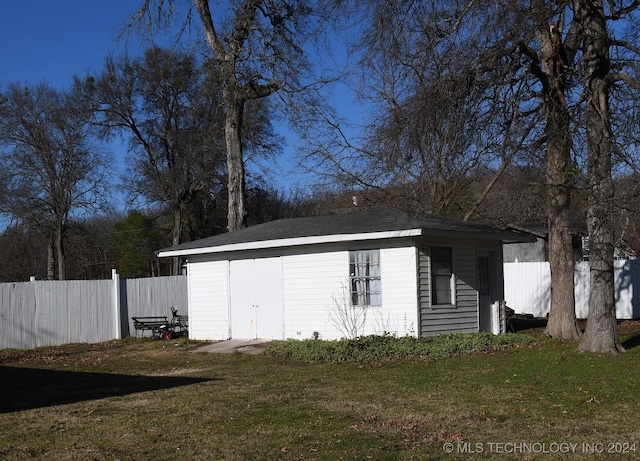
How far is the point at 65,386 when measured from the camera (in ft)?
41.0

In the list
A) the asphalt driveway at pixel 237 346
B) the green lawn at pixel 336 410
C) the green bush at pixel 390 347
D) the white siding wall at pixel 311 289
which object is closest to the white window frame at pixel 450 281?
the green bush at pixel 390 347

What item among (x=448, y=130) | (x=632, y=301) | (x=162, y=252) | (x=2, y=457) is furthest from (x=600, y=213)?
(x=632, y=301)

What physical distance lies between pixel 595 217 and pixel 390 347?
483 cm

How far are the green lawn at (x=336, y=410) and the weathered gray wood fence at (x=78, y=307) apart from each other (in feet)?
19.2

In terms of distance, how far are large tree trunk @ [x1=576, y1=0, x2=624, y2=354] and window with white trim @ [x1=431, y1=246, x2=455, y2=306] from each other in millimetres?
3806

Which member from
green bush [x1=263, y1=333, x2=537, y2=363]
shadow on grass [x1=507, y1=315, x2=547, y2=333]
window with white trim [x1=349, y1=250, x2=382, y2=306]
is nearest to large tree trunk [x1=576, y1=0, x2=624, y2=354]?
green bush [x1=263, y1=333, x2=537, y2=363]

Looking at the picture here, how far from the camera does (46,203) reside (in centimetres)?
3838

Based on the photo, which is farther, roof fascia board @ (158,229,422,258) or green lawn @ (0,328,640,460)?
roof fascia board @ (158,229,422,258)

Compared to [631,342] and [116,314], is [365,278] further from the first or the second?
[116,314]

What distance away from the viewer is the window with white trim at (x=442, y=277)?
1644 centimetres

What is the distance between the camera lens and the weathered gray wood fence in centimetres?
2017

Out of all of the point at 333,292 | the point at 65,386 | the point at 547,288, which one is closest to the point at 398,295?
the point at 333,292

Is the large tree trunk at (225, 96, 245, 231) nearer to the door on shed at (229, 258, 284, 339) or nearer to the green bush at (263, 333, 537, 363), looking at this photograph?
the door on shed at (229, 258, 284, 339)

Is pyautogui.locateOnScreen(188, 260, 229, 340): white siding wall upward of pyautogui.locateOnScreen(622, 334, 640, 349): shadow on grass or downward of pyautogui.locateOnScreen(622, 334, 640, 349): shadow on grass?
upward
